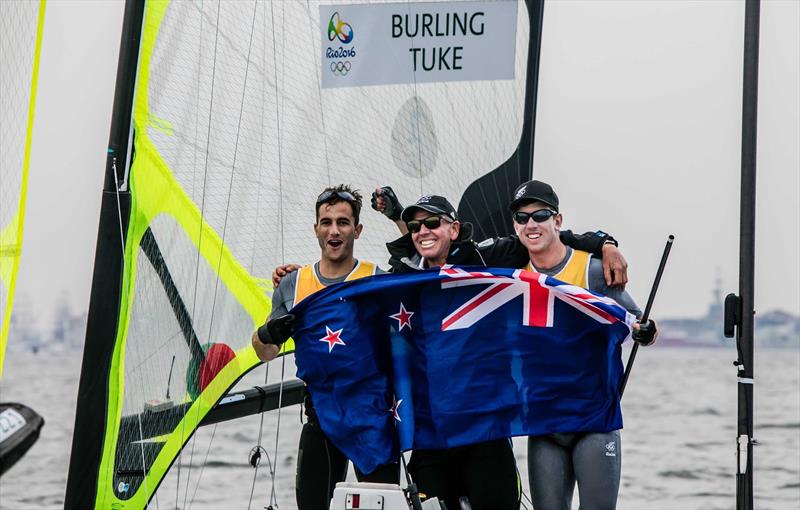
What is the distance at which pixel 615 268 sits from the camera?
3.64 m

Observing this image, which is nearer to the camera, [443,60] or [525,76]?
[443,60]

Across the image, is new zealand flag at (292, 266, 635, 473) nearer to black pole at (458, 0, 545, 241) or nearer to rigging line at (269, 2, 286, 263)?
rigging line at (269, 2, 286, 263)

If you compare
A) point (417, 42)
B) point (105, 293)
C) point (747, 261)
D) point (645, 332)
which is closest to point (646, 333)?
point (645, 332)

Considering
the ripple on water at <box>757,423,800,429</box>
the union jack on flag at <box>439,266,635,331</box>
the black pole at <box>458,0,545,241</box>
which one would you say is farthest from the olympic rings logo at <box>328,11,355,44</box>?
the ripple on water at <box>757,423,800,429</box>

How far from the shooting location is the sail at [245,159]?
4.29m

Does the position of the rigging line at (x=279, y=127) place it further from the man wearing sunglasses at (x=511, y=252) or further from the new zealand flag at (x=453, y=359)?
the new zealand flag at (x=453, y=359)

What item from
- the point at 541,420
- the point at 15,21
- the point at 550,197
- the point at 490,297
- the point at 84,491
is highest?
the point at 15,21

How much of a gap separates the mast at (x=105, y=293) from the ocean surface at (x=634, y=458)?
12.3 inches

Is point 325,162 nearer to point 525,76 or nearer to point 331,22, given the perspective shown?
point 331,22

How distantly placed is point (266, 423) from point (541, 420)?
16.4m

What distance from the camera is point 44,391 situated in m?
28.0

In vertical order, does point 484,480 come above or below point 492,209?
below

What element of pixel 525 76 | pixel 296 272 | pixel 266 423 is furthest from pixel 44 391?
pixel 296 272

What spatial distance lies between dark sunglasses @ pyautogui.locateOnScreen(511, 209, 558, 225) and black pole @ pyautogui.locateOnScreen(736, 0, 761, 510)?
107 centimetres
